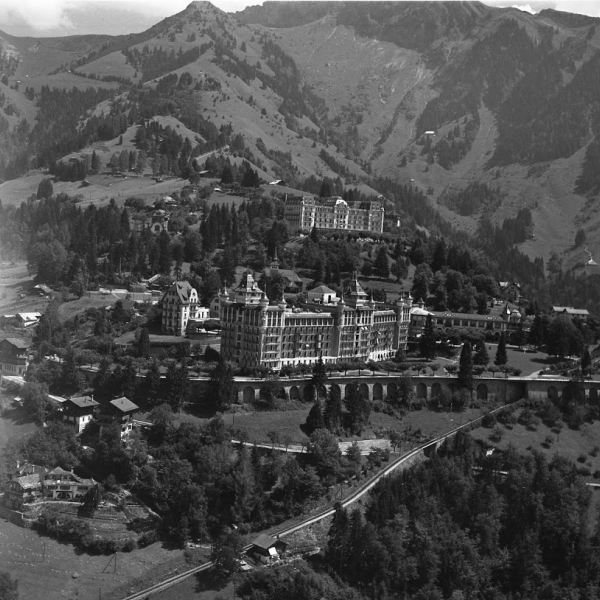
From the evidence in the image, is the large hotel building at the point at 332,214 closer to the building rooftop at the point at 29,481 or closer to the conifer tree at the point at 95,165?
the conifer tree at the point at 95,165

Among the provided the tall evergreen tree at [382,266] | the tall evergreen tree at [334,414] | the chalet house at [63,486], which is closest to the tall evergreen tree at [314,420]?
the tall evergreen tree at [334,414]

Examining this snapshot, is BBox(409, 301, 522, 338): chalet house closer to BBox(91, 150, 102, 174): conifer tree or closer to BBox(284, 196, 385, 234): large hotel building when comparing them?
BBox(284, 196, 385, 234): large hotel building

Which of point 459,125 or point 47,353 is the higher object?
point 459,125

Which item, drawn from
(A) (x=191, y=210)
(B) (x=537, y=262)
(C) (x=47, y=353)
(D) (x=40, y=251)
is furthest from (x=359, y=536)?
(B) (x=537, y=262)

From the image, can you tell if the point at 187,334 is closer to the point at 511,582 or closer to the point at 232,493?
the point at 232,493

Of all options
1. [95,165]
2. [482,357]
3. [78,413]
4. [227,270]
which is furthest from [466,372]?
A: [95,165]

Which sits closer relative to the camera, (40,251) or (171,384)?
(171,384)
